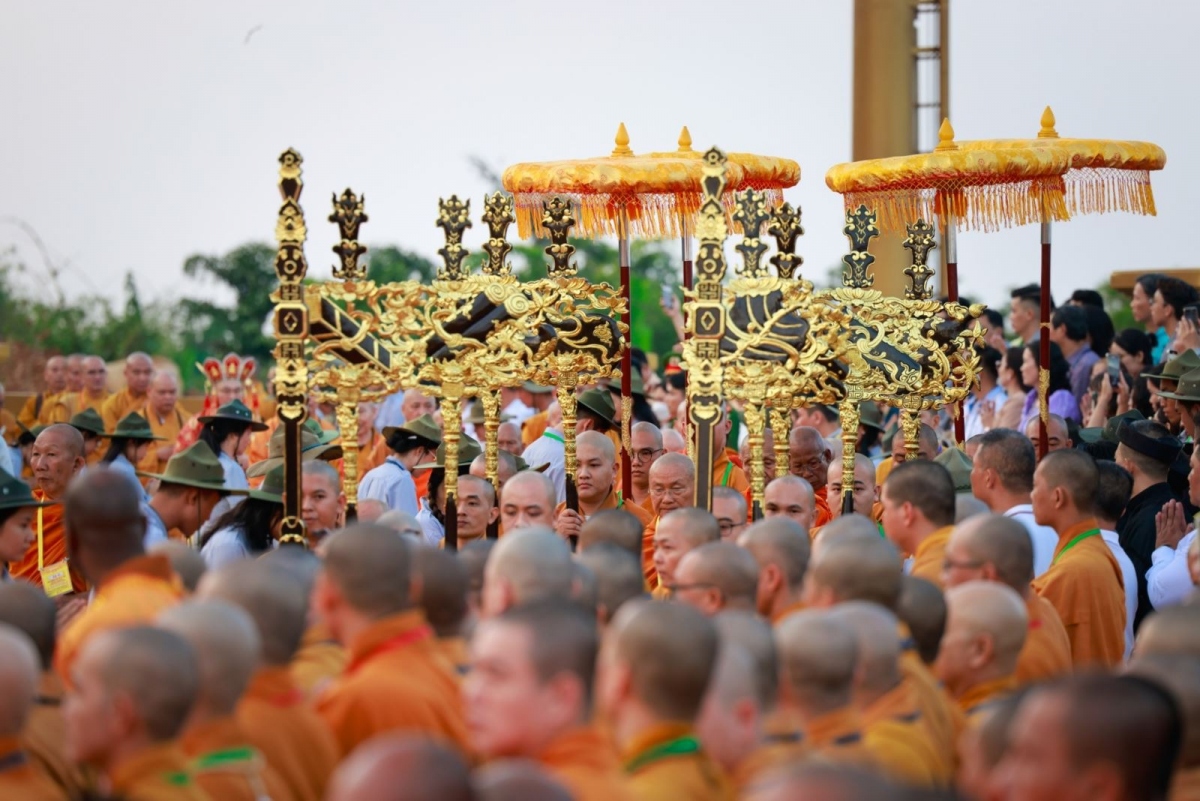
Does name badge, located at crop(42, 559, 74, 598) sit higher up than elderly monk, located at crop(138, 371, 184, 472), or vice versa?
elderly monk, located at crop(138, 371, 184, 472)

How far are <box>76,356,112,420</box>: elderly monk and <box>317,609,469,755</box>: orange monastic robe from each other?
1091cm

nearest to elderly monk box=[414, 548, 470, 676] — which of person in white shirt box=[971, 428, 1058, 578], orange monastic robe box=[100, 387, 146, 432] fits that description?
person in white shirt box=[971, 428, 1058, 578]

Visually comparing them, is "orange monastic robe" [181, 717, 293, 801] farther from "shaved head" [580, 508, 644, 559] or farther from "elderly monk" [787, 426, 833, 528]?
"elderly monk" [787, 426, 833, 528]

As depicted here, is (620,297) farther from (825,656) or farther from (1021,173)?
(825,656)

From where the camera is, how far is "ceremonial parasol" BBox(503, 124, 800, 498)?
8.76 m

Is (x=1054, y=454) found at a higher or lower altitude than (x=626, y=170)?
lower

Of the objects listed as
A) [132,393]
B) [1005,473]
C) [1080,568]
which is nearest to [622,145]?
[1005,473]

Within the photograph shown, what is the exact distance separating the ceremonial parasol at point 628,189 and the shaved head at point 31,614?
401 centimetres

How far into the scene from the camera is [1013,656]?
5133mm

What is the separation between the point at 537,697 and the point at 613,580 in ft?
6.11

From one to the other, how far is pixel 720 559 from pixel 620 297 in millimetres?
3315

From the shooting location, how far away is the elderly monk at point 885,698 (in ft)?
14.6

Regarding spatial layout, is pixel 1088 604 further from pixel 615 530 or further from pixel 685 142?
pixel 685 142

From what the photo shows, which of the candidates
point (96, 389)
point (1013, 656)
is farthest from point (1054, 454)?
point (96, 389)
